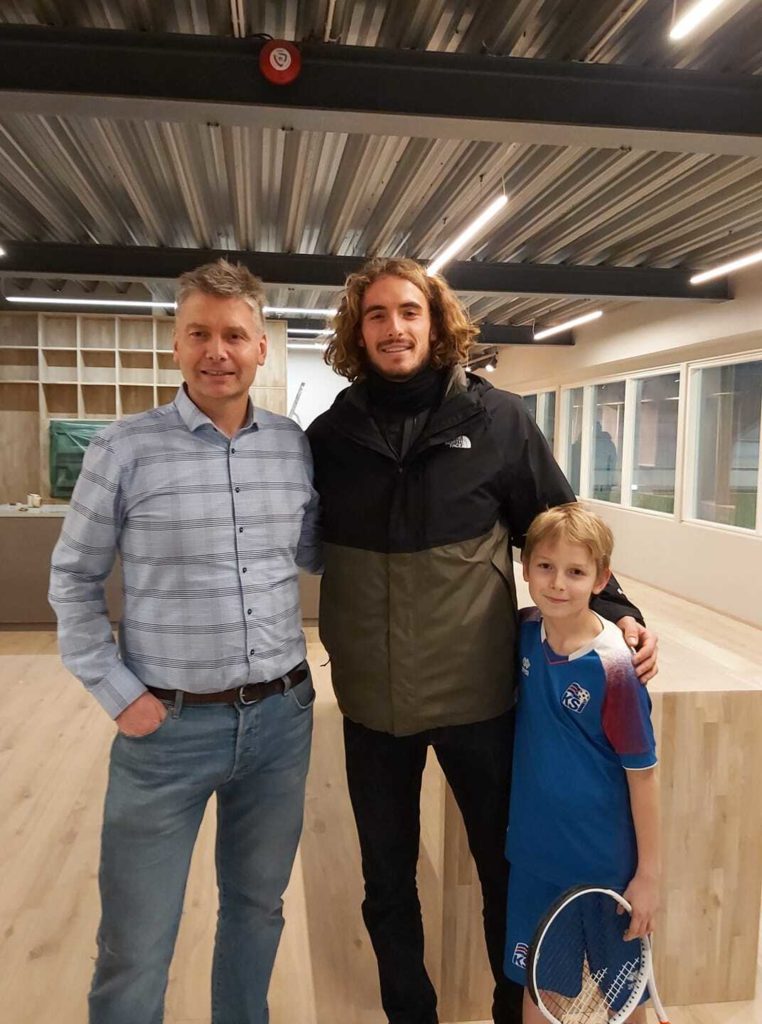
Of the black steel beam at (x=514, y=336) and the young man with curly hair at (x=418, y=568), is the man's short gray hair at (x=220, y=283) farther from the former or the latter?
the black steel beam at (x=514, y=336)


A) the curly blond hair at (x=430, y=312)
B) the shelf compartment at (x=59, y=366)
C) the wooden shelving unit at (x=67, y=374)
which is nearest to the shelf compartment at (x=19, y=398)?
the wooden shelving unit at (x=67, y=374)

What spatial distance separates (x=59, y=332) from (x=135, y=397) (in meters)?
1.14

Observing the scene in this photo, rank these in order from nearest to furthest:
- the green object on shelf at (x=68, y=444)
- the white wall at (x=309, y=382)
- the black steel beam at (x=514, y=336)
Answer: the green object on shelf at (x=68, y=444) < the black steel beam at (x=514, y=336) < the white wall at (x=309, y=382)

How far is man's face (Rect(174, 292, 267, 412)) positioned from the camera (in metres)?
1.40

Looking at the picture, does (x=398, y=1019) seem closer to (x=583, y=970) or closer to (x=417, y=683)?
(x=583, y=970)

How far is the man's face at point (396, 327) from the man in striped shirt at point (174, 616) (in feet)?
0.77

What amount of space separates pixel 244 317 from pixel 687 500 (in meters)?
7.73

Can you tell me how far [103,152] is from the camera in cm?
466

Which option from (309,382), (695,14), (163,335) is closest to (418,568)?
(695,14)

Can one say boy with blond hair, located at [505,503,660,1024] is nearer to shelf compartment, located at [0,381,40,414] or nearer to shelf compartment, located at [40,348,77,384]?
shelf compartment, located at [40,348,77,384]

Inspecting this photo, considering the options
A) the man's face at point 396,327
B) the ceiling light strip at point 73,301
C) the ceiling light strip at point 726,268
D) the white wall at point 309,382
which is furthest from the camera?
the white wall at point 309,382

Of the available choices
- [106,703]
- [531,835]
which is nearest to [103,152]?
[106,703]

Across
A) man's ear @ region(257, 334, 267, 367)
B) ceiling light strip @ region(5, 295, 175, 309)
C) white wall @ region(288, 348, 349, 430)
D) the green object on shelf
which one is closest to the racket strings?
man's ear @ region(257, 334, 267, 367)

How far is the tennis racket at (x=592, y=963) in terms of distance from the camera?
130cm
